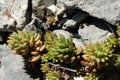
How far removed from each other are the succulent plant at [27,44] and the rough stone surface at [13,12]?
21.6 inches

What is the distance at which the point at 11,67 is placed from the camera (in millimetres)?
5758

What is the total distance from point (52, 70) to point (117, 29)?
125 centimetres

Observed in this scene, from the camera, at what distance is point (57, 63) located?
17.5 ft

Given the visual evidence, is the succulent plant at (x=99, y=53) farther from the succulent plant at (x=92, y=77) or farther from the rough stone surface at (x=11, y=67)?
the rough stone surface at (x=11, y=67)

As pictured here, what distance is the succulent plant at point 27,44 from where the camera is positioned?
5.28 metres

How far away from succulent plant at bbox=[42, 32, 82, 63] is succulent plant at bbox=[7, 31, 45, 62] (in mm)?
224

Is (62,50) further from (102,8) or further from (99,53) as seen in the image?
(102,8)

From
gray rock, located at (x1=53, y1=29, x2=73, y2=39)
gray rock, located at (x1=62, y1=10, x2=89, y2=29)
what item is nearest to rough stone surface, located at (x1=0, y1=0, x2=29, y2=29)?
gray rock, located at (x1=53, y1=29, x2=73, y2=39)

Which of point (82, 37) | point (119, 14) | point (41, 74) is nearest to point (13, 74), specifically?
point (41, 74)

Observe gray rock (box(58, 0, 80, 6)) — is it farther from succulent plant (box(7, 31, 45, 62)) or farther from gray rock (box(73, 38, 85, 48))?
succulent plant (box(7, 31, 45, 62))

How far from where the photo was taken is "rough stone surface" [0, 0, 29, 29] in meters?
5.86

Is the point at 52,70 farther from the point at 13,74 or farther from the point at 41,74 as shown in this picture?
the point at 13,74

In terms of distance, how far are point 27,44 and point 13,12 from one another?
92cm

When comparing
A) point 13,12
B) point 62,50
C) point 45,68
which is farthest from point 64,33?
point 13,12
